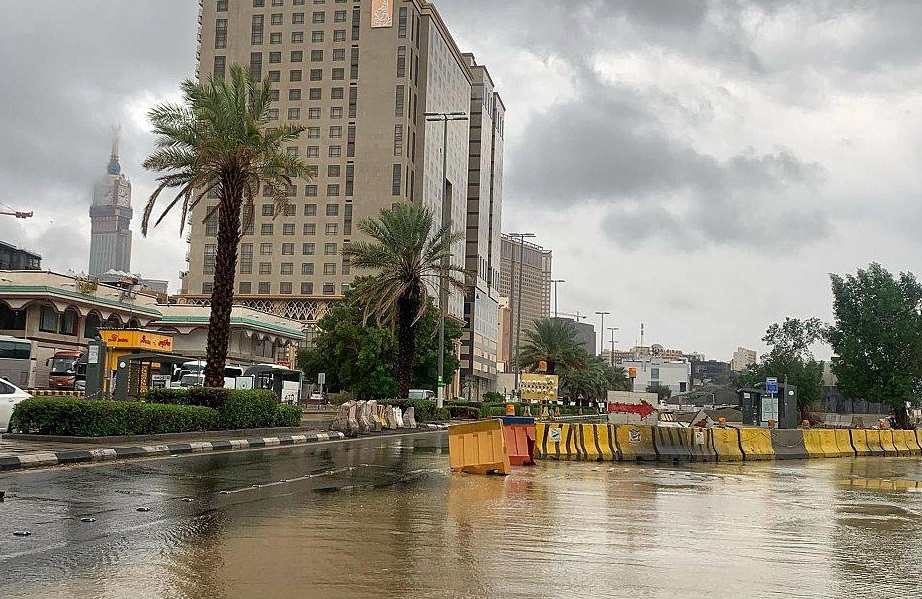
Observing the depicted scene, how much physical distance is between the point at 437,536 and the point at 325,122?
102 m

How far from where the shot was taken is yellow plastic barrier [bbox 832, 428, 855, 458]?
3109 centimetres

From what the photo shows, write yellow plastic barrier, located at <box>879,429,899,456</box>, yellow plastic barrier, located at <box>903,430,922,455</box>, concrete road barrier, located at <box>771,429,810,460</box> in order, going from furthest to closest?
yellow plastic barrier, located at <box>903,430,922,455</box>, yellow plastic barrier, located at <box>879,429,899,456</box>, concrete road barrier, located at <box>771,429,810,460</box>

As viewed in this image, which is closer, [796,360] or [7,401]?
Answer: [7,401]

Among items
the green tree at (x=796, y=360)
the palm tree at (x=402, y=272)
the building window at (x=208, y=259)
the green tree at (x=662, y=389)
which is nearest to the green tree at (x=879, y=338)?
→ the green tree at (x=796, y=360)

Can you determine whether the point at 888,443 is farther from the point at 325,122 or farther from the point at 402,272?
the point at 325,122

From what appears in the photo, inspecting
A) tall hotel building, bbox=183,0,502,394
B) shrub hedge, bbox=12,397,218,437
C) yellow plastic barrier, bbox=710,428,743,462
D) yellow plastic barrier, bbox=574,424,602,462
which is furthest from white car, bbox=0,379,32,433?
tall hotel building, bbox=183,0,502,394

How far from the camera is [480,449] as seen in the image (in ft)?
59.6

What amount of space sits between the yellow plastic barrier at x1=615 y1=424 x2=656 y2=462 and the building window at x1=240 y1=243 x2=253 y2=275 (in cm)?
8754

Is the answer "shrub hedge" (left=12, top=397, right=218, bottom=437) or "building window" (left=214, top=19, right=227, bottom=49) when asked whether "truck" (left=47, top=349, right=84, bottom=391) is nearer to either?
"shrub hedge" (left=12, top=397, right=218, bottom=437)

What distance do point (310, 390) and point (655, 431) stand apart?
57.8 metres

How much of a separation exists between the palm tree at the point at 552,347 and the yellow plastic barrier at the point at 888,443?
169ft

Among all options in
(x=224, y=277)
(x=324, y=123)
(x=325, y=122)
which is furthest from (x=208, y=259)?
(x=224, y=277)

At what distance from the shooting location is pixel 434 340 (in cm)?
6919

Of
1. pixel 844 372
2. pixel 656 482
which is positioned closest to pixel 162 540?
pixel 656 482
